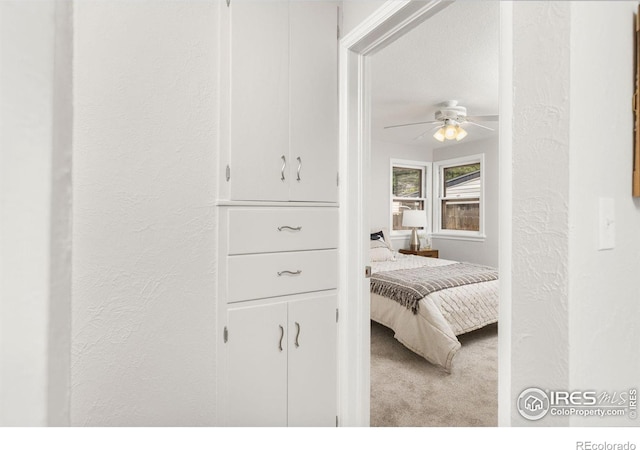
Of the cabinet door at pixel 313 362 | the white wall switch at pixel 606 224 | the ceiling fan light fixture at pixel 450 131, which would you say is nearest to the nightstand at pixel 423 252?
the ceiling fan light fixture at pixel 450 131

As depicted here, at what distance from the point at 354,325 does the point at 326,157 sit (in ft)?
2.92

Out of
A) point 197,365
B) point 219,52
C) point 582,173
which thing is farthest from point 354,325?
point 219,52

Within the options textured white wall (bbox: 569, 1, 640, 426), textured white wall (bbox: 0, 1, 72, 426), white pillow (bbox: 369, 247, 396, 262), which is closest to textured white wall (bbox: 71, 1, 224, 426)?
textured white wall (bbox: 0, 1, 72, 426)

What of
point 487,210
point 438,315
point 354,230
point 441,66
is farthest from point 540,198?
point 487,210

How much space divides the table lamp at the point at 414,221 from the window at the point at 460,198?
0.73 m

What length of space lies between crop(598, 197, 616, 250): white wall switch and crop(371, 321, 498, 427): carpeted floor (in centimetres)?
180

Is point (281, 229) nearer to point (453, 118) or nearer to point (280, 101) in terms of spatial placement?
point (280, 101)

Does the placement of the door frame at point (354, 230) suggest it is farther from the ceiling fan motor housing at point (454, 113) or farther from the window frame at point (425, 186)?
the window frame at point (425, 186)

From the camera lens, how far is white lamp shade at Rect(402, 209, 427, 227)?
5.85 metres

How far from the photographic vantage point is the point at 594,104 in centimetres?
82

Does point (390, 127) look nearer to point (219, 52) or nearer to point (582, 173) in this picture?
point (219, 52)

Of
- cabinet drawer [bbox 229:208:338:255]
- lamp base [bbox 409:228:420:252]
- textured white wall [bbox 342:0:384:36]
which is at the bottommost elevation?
lamp base [bbox 409:228:420:252]

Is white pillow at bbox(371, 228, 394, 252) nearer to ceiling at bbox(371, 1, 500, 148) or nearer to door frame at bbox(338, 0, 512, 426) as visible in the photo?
ceiling at bbox(371, 1, 500, 148)

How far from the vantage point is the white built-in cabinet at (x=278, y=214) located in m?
1.63
